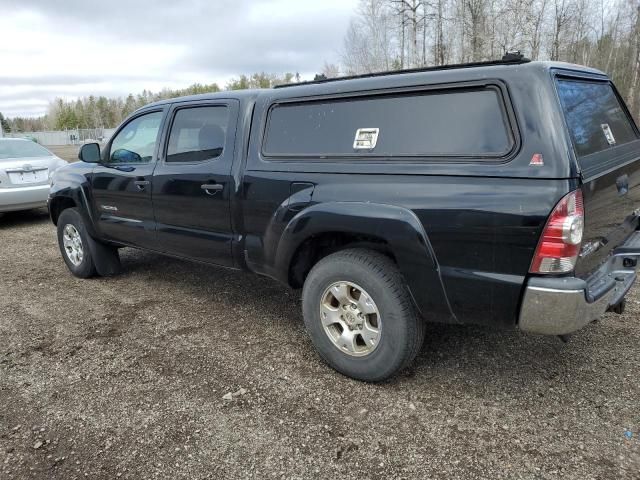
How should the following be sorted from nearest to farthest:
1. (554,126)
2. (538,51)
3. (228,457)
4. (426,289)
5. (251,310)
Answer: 1. (554,126)
2. (228,457)
3. (426,289)
4. (251,310)
5. (538,51)

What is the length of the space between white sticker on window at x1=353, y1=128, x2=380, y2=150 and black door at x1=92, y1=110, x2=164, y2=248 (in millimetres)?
2142

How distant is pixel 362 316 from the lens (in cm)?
302

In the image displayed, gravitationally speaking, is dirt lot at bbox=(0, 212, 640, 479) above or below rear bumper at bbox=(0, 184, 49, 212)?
below

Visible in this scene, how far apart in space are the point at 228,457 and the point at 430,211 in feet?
5.38

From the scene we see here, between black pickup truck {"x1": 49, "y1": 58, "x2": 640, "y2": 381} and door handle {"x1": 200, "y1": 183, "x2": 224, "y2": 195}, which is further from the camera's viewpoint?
door handle {"x1": 200, "y1": 183, "x2": 224, "y2": 195}

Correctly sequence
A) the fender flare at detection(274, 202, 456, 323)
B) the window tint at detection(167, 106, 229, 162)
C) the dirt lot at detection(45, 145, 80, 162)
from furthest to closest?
the dirt lot at detection(45, 145, 80, 162) < the window tint at detection(167, 106, 229, 162) < the fender flare at detection(274, 202, 456, 323)

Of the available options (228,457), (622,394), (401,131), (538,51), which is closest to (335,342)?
(228,457)

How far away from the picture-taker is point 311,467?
2400 millimetres

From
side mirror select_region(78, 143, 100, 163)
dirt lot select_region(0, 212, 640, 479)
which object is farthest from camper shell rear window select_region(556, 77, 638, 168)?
side mirror select_region(78, 143, 100, 163)

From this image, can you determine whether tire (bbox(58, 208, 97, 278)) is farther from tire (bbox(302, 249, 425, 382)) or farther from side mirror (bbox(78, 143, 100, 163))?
tire (bbox(302, 249, 425, 382))

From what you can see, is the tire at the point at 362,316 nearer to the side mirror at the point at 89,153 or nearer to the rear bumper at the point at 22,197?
the side mirror at the point at 89,153

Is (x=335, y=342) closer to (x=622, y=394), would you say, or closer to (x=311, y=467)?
(x=311, y=467)

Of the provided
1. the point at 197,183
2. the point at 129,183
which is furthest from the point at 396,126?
the point at 129,183

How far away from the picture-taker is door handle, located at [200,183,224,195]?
370 cm
